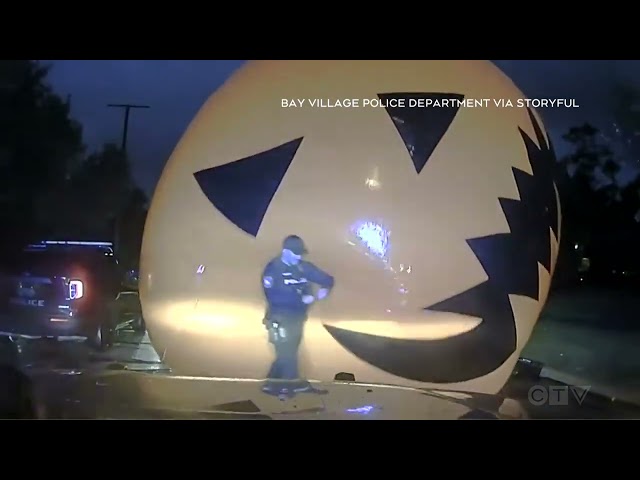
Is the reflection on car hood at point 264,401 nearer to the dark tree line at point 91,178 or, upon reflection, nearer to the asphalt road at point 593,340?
the asphalt road at point 593,340

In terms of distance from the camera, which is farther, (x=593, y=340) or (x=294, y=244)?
(x=593, y=340)

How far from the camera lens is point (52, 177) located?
8.60 ft

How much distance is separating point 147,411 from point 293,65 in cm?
141

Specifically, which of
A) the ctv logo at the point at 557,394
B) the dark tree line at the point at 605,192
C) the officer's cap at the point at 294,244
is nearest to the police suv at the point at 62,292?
the officer's cap at the point at 294,244

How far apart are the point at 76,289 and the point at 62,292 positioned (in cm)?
5

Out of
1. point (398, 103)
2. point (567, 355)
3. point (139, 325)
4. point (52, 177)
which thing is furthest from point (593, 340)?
point (52, 177)

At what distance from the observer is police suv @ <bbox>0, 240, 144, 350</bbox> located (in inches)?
101

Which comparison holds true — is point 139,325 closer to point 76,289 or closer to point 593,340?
point 76,289

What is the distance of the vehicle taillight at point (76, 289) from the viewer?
8.47 ft

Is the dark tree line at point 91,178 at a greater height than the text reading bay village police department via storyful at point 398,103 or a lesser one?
lesser

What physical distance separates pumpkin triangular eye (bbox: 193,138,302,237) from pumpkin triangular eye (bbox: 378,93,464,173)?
1.24 ft

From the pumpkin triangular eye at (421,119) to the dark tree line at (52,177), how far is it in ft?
3.27
